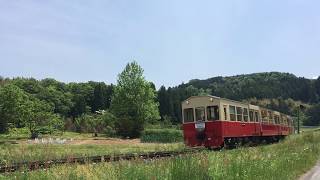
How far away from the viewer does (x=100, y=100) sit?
531 feet

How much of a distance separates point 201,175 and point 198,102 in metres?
19.5

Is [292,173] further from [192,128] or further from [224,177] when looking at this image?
[192,128]

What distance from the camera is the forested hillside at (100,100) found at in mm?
78438

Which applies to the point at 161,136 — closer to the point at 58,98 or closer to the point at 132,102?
the point at 132,102

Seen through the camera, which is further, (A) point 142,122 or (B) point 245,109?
(A) point 142,122

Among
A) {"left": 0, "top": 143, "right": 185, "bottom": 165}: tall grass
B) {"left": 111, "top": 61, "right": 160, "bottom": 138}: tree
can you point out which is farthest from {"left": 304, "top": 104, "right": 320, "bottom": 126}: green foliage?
{"left": 0, "top": 143, "right": 185, "bottom": 165}: tall grass

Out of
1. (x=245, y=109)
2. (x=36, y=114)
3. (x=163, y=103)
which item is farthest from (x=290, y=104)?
(x=245, y=109)

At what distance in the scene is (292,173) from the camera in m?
15.8

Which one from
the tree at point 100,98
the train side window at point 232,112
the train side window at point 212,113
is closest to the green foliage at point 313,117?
the tree at point 100,98

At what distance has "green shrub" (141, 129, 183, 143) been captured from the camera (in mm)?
66438

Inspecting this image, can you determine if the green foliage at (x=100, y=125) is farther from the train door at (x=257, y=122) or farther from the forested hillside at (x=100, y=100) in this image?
the train door at (x=257, y=122)

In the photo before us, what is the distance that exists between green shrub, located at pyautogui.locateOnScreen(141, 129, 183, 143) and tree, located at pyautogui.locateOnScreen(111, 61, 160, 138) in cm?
451

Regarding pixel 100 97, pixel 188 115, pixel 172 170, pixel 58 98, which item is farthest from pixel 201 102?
pixel 100 97

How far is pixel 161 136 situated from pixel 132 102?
1417 cm
